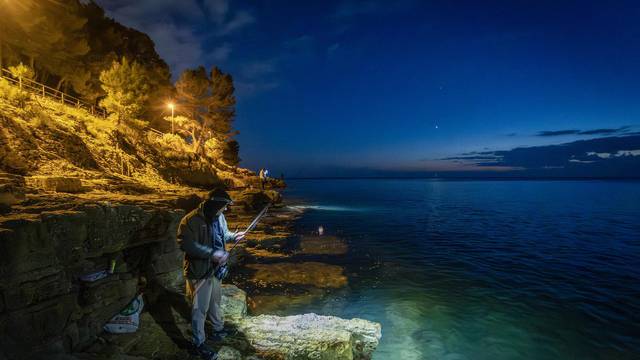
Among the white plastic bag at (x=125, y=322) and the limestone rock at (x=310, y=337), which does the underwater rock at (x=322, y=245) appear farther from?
the white plastic bag at (x=125, y=322)

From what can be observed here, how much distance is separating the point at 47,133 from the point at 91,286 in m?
20.1

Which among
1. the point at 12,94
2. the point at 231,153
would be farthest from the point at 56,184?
the point at 231,153

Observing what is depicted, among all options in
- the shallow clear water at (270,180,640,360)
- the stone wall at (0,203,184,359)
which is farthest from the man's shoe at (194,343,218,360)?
the shallow clear water at (270,180,640,360)

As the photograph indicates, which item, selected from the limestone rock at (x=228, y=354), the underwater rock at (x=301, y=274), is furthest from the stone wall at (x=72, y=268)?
the underwater rock at (x=301, y=274)

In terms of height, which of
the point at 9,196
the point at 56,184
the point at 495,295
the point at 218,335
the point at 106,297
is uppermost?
the point at 56,184

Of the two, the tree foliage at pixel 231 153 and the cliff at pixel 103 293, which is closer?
the cliff at pixel 103 293

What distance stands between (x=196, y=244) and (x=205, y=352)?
184 centimetres

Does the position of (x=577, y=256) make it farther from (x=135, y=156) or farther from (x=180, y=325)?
(x=135, y=156)

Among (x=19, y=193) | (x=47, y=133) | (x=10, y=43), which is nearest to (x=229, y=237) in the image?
(x=19, y=193)

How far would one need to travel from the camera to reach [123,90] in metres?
36.1

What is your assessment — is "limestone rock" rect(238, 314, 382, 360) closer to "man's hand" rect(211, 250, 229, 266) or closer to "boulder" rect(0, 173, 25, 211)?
"man's hand" rect(211, 250, 229, 266)

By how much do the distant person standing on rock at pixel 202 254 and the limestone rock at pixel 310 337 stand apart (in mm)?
1167

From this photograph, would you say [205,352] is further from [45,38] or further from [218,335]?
[45,38]

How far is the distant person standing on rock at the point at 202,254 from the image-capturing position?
17.8 ft
